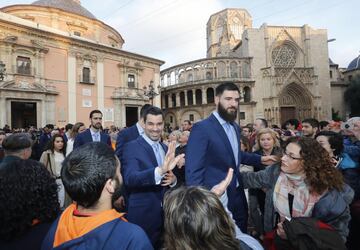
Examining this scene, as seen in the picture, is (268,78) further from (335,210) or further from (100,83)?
(335,210)

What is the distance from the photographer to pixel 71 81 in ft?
80.3

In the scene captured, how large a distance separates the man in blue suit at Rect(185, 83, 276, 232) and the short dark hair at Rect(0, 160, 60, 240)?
4.47ft

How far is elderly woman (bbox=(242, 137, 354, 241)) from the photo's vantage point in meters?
2.48

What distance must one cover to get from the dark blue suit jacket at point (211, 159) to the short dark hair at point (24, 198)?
4.51 ft

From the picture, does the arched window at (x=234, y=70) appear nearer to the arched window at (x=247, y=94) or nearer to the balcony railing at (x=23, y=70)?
the arched window at (x=247, y=94)

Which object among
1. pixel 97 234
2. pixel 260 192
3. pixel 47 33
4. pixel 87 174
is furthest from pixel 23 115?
pixel 97 234

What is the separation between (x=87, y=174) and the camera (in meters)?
1.55

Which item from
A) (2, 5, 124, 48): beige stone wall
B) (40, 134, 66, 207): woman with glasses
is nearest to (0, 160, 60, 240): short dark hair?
(40, 134, 66, 207): woman with glasses

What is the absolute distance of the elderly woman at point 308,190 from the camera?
248 cm

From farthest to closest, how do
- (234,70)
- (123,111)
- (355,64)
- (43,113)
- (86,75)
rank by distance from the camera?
1. (355,64)
2. (234,70)
3. (123,111)
4. (86,75)
5. (43,113)

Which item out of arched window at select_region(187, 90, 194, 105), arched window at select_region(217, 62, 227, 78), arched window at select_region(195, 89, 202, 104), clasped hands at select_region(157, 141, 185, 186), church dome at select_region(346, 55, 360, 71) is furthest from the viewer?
church dome at select_region(346, 55, 360, 71)

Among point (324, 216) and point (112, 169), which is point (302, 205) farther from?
point (112, 169)

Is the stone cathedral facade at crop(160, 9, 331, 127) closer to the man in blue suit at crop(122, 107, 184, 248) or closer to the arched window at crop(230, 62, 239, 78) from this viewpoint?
the arched window at crop(230, 62, 239, 78)

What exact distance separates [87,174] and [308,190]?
2187mm
